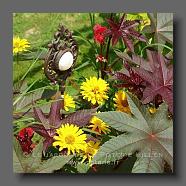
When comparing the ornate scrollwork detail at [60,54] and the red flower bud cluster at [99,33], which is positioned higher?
the red flower bud cluster at [99,33]

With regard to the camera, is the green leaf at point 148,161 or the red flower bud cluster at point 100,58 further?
the red flower bud cluster at point 100,58

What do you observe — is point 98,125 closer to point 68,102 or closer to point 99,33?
point 68,102

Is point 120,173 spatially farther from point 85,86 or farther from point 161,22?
point 161,22

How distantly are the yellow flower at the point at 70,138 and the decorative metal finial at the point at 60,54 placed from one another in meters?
0.15

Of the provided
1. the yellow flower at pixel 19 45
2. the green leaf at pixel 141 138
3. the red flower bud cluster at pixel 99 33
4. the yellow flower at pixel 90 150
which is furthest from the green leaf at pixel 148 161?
the yellow flower at pixel 19 45

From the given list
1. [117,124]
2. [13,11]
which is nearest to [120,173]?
[117,124]

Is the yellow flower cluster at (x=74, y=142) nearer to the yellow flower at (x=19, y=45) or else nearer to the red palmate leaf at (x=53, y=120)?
the red palmate leaf at (x=53, y=120)

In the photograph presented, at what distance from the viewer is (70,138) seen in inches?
91.6

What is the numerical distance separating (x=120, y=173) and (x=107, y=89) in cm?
25

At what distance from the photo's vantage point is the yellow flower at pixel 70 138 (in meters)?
2.32

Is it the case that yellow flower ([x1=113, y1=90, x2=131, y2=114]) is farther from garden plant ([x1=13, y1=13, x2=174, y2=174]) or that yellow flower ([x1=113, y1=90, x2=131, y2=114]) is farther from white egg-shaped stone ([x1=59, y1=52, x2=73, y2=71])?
white egg-shaped stone ([x1=59, y1=52, x2=73, y2=71])

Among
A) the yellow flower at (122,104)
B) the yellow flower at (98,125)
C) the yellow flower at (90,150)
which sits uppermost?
the yellow flower at (122,104)

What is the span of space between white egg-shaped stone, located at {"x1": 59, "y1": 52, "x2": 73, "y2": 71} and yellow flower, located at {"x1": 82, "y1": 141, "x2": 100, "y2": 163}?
234 millimetres

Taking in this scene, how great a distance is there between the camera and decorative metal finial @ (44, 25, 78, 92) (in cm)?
234
